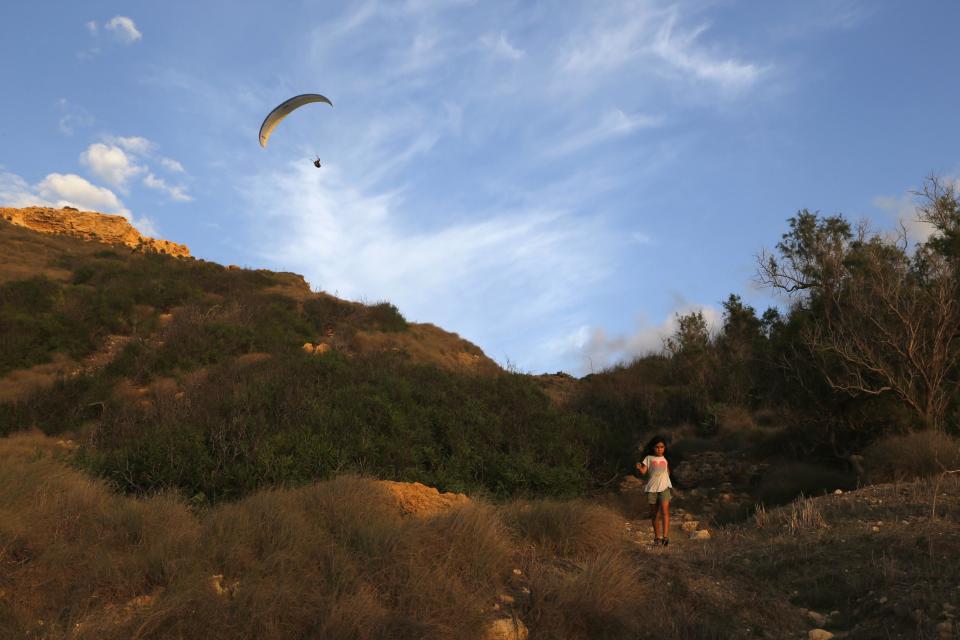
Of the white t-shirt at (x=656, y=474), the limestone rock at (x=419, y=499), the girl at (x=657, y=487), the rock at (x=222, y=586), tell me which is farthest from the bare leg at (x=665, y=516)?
the rock at (x=222, y=586)

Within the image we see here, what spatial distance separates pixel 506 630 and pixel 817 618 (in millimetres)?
2506

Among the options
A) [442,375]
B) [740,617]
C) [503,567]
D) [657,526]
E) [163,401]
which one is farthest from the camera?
[442,375]

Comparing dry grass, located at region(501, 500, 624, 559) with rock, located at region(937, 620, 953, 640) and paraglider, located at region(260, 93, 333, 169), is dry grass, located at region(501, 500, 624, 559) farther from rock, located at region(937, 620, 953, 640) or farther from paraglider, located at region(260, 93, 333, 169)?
paraglider, located at region(260, 93, 333, 169)

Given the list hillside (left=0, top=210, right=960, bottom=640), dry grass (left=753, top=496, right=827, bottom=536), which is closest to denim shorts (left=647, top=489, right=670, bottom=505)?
hillside (left=0, top=210, right=960, bottom=640)

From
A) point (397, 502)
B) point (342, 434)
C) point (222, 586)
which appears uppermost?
point (342, 434)

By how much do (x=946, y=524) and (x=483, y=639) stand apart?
5063mm

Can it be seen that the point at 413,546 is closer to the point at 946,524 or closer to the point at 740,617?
the point at 740,617

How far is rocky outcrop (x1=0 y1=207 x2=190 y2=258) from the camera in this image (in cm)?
3828

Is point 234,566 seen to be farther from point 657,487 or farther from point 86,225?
point 86,225

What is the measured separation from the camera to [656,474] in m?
8.82

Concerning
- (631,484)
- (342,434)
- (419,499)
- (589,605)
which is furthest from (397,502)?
(631,484)

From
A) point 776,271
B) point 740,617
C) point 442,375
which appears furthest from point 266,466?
point 776,271

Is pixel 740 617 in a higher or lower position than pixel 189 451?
lower

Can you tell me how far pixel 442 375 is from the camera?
15.6 m
